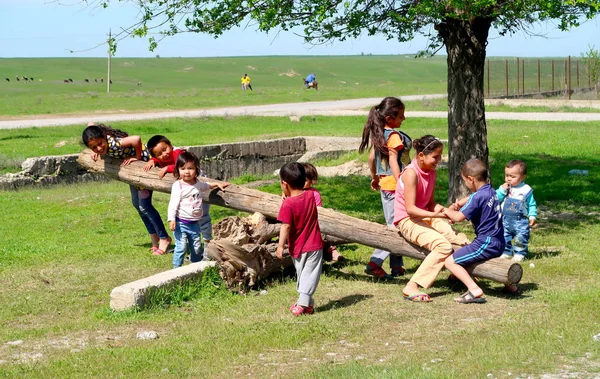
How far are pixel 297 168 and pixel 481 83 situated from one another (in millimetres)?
4870

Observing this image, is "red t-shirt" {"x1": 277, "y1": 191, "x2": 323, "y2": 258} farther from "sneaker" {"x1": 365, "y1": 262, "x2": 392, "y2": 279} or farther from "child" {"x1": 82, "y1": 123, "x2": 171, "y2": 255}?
"child" {"x1": 82, "y1": 123, "x2": 171, "y2": 255}

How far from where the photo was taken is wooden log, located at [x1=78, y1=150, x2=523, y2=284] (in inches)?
292

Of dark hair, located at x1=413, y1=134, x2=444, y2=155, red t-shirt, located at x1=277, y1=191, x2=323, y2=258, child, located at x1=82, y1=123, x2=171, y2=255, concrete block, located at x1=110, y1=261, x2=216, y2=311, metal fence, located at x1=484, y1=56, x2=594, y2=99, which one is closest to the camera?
red t-shirt, located at x1=277, y1=191, x2=323, y2=258

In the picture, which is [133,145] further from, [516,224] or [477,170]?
[516,224]

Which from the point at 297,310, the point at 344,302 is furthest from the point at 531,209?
the point at 297,310

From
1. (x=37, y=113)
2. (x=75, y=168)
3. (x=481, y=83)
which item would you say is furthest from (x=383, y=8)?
(x=37, y=113)

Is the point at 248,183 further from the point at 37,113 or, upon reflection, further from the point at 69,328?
the point at 37,113

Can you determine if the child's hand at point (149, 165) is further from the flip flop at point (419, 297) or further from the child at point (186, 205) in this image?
the flip flop at point (419, 297)

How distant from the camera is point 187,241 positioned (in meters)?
8.77

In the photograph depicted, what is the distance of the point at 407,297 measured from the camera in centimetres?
755

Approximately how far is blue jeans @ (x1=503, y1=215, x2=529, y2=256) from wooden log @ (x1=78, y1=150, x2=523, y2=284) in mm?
1377

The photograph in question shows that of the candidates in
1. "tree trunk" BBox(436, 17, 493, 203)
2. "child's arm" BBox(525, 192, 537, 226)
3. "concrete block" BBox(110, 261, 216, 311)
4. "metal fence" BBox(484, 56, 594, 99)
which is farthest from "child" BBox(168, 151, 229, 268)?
"metal fence" BBox(484, 56, 594, 99)

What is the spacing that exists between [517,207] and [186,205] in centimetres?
325

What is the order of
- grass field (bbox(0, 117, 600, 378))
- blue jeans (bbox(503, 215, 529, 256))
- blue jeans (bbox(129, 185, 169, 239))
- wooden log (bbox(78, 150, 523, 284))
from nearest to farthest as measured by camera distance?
grass field (bbox(0, 117, 600, 378)) < wooden log (bbox(78, 150, 523, 284)) < blue jeans (bbox(503, 215, 529, 256)) < blue jeans (bbox(129, 185, 169, 239))
